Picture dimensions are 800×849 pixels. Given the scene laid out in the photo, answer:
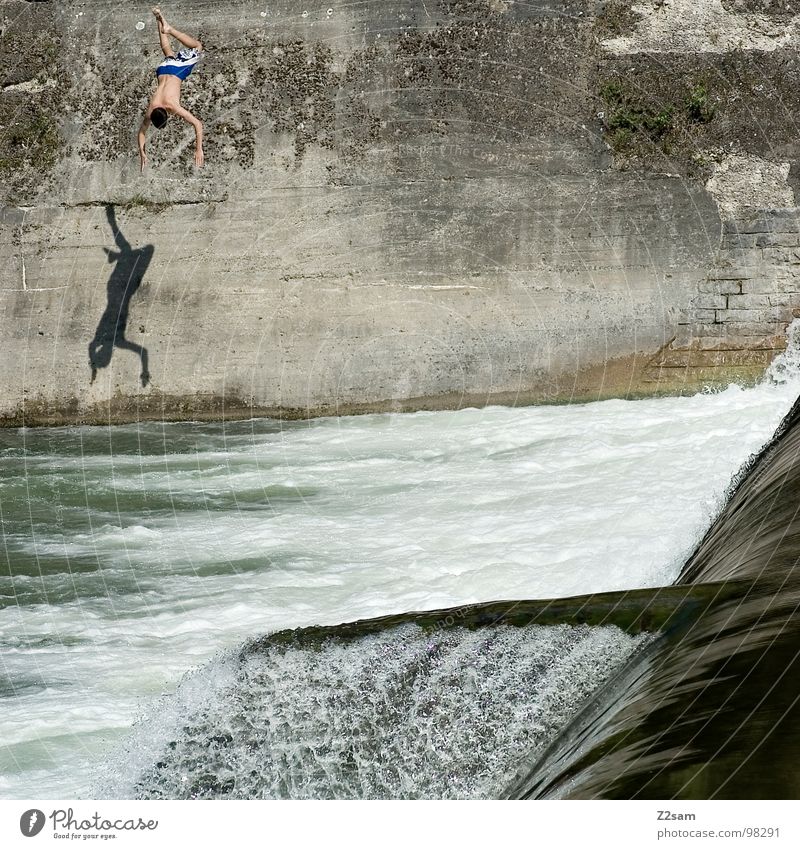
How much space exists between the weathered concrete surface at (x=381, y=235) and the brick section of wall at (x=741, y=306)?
0.03 meters

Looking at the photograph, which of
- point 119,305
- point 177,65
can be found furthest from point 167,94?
point 119,305

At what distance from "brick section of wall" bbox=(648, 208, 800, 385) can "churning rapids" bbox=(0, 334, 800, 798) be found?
40cm

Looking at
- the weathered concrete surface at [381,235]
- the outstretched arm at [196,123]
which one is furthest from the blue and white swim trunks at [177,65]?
the weathered concrete surface at [381,235]

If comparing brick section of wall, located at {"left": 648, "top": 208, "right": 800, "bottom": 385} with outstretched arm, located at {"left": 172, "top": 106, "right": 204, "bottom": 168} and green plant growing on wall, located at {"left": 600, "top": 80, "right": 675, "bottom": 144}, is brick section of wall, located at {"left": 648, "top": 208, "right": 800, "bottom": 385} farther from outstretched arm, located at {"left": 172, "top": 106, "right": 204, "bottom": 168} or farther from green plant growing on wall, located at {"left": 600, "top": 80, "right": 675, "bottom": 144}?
outstretched arm, located at {"left": 172, "top": 106, "right": 204, "bottom": 168}

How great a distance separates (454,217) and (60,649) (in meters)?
7.58

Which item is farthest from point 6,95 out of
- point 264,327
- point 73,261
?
point 264,327

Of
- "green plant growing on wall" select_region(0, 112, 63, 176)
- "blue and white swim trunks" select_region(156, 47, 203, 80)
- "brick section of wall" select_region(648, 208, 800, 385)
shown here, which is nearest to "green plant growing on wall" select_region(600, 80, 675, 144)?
"brick section of wall" select_region(648, 208, 800, 385)

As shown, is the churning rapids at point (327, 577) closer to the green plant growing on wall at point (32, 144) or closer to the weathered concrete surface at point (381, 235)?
the weathered concrete surface at point (381, 235)

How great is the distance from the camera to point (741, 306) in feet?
38.1

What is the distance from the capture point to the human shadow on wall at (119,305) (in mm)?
12305

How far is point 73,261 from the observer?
40.9 feet

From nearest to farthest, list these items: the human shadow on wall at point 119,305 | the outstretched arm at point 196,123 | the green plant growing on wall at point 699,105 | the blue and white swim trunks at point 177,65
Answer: the outstretched arm at point 196,123 → the blue and white swim trunks at point 177,65 → the green plant growing on wall at point 699,105 → the human shadow on wall at point 119,305

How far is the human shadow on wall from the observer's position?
40.4 ft
